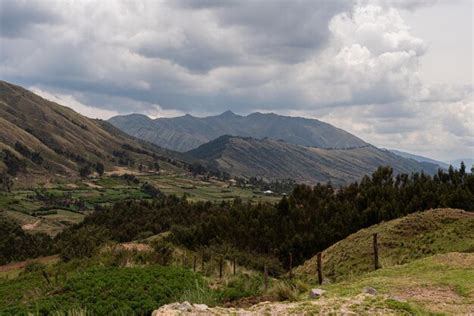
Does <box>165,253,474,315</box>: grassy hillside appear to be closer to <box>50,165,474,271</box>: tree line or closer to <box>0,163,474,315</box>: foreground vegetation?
<box>0,163,474,315</box>: foreground vegetation

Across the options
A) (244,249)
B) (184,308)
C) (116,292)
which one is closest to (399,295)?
(184,308)

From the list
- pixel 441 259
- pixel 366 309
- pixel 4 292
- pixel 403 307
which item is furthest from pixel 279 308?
pixel 4 292

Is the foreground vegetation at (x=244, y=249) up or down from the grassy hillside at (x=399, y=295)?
down

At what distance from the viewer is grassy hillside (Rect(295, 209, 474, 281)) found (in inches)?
1563

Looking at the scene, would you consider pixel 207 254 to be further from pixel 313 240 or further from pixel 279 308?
pixel 279 308

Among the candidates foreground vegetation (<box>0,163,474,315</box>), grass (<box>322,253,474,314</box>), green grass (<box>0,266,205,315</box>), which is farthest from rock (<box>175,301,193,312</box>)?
green grass (<box>0,266,205,315</box>)

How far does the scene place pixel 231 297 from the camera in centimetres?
2277

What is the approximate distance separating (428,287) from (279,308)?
8877 millimetres

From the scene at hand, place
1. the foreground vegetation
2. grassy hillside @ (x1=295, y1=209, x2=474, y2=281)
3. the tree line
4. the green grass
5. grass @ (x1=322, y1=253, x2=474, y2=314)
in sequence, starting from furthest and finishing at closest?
the tree line
grassy hillside @ (x1=295, y1=209, x2=474, y2=281)
the foreground vegetation
the green grass
grass @ (x1=322, y1=253, x2=474, y2=314)

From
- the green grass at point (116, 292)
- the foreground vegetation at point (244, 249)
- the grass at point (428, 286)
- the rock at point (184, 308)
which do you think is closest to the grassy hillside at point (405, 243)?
the foreground vegetation at point (244, 249)

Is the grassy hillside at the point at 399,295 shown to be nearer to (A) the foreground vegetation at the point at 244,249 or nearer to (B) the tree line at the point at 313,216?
(A) the foreground vegetation at the point at 244,249

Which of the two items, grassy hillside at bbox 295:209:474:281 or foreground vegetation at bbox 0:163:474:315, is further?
grassy hillside at bbox 295:209:474:281

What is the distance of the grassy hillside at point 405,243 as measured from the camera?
130 feet

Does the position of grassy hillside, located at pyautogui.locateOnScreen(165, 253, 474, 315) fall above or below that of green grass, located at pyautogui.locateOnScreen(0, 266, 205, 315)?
above
